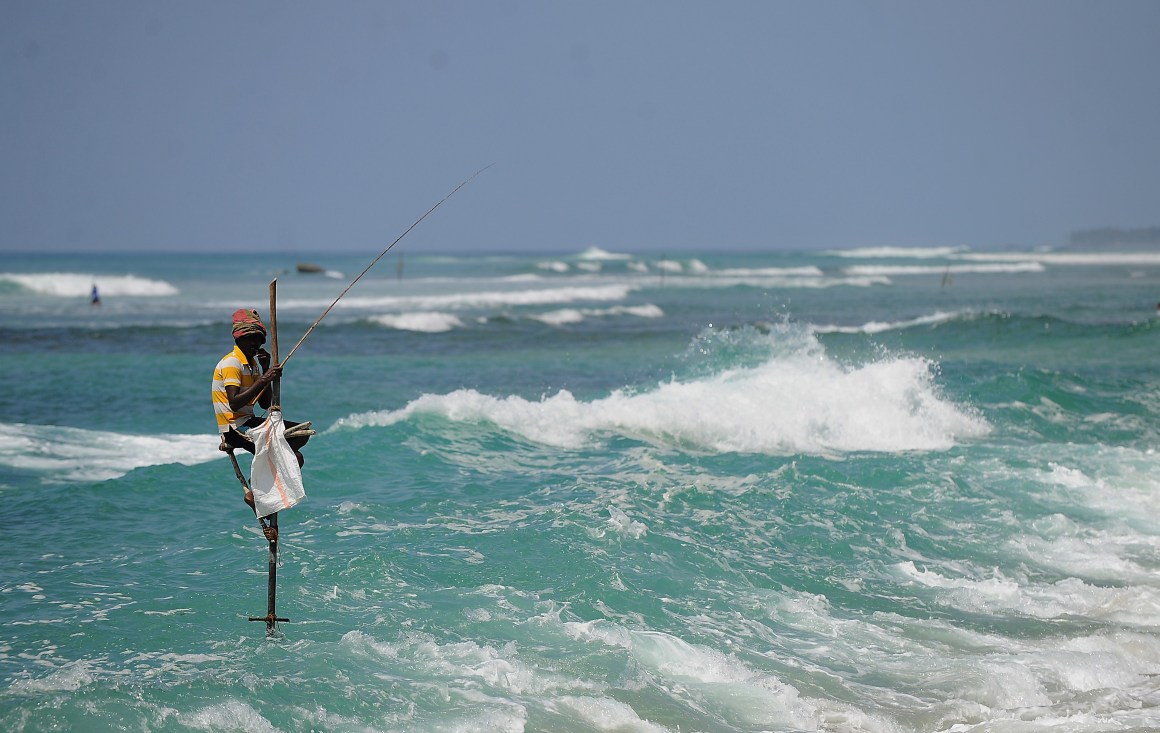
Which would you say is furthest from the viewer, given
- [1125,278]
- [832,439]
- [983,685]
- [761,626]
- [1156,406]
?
[1125,278]

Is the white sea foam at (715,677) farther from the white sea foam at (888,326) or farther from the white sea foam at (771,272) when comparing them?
the white sea foam at (771,272)

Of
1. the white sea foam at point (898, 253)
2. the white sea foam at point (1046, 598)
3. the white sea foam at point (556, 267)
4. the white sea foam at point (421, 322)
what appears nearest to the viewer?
the white sea foam at point (1046, 598)

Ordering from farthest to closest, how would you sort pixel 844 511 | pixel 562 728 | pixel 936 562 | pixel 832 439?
pixel 832 439 < pixel 844 511 < pixel 936 562 < pixel 562 728

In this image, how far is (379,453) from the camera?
12.3 meters

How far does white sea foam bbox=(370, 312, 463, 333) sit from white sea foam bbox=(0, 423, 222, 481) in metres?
16.1

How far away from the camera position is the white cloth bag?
19.4 feet

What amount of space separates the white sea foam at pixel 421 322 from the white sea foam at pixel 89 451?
52.7 ft

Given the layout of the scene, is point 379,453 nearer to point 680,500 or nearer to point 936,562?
point 680,500

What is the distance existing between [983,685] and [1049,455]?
7326mm

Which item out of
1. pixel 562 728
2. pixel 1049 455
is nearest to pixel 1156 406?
pixel 1049 455

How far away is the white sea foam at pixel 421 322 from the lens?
100 ft

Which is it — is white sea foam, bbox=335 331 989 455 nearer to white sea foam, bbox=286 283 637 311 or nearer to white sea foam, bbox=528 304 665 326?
white sea foam, bbox=528 304 665 326

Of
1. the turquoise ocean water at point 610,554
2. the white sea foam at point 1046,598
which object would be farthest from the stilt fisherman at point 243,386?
the white sea foam at point 1046,598

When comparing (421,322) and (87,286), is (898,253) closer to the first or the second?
(87,286)
